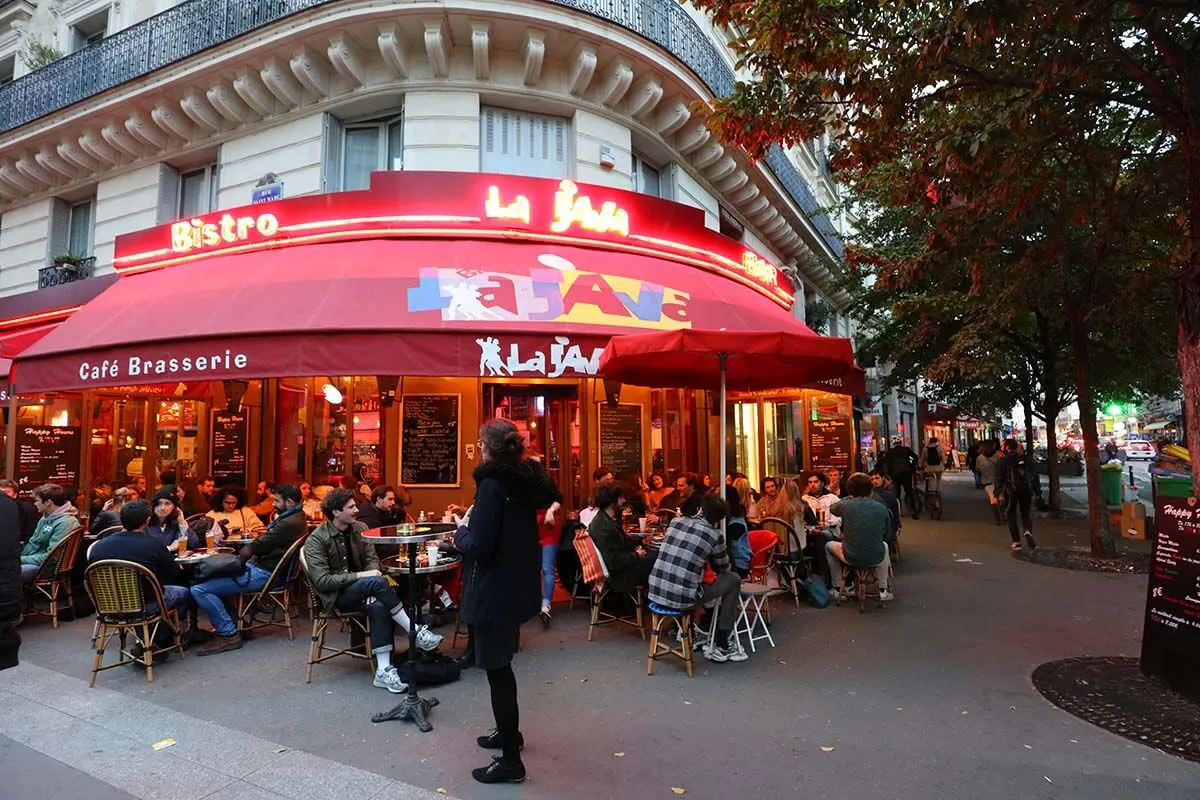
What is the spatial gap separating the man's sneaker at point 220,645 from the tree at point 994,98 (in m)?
6.50

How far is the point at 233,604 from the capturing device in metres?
6.45

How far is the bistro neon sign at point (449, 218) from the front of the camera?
26.9 ft

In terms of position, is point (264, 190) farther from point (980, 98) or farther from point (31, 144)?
point (980, 98)

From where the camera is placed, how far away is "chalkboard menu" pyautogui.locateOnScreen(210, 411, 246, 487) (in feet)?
36.2

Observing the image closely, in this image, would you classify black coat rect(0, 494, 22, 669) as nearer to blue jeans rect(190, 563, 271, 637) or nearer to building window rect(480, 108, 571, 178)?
blue jeans rect(190, 563, 271, 637)

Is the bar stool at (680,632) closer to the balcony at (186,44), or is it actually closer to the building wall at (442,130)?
the building wall at (442,130)

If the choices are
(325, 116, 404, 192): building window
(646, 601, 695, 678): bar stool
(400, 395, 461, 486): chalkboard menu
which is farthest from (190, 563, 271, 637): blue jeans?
(325, 116, 404, 192): building window

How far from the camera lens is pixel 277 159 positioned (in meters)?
9.83

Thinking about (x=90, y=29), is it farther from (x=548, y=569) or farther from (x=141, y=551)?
(x=548, y=569)

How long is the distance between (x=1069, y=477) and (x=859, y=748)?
34.5 metres

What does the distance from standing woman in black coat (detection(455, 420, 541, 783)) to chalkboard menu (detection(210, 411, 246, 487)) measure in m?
9.14

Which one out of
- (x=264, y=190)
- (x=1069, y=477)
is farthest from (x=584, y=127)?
(x=1069, y=477)

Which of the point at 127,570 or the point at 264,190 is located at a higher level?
the point at 264,190

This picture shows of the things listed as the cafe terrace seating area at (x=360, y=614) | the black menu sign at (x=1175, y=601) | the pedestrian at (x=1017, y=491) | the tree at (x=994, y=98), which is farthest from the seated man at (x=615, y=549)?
the pedestrian at (x=1017, y=491)
